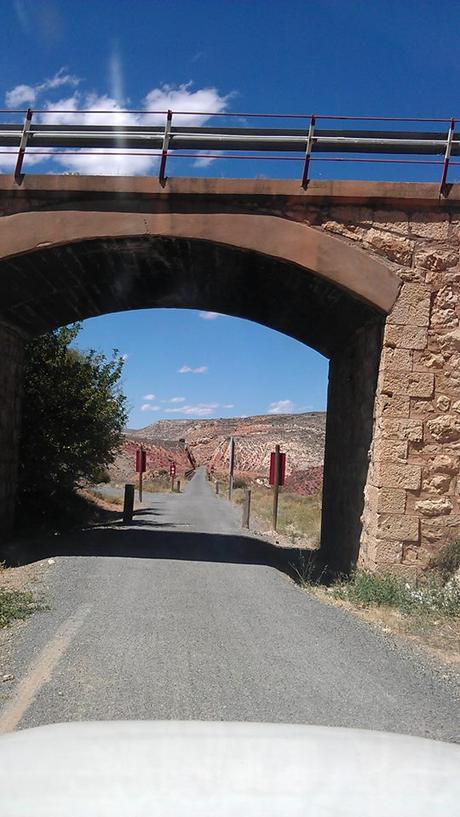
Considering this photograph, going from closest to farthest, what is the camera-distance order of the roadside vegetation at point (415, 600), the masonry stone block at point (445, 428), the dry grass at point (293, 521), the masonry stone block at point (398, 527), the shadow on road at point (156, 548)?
the roadside vegetation at point (415, 600) < the masonry stone block at point (398, 527) < the masonry stone block at point (445, 428) < the shadow on road at point (156, 548) < the dry grass at point (293, 521)

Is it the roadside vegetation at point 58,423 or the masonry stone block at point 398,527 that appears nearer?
the masonry stone block at point 398,527

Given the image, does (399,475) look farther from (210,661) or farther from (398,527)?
(210,661)

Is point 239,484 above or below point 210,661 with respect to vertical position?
below

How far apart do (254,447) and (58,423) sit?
71.9 metres

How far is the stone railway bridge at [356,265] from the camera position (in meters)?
11.5

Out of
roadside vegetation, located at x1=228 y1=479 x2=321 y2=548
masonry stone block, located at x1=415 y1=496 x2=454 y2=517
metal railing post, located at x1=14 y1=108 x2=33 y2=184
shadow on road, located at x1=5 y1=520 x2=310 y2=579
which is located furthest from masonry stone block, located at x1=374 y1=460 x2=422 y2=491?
roadside vegetation, located at x1=228 y1=479 x2=321 y2=548

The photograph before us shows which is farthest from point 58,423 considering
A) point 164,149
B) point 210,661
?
point 210,661

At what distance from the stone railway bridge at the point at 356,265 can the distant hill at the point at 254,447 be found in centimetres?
3977

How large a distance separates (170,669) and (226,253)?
8232 mm

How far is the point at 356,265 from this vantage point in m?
11.8

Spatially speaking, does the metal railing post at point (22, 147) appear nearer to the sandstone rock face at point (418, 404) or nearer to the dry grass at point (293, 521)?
the sandstone rock face at point (418, 404)

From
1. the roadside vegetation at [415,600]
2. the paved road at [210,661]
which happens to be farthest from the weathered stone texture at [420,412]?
the paved road at [210,661]

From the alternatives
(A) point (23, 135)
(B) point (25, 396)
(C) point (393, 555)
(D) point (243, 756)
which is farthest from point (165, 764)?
(B) point (25, 396)

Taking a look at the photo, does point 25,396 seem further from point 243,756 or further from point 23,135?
Result: point 243,756
